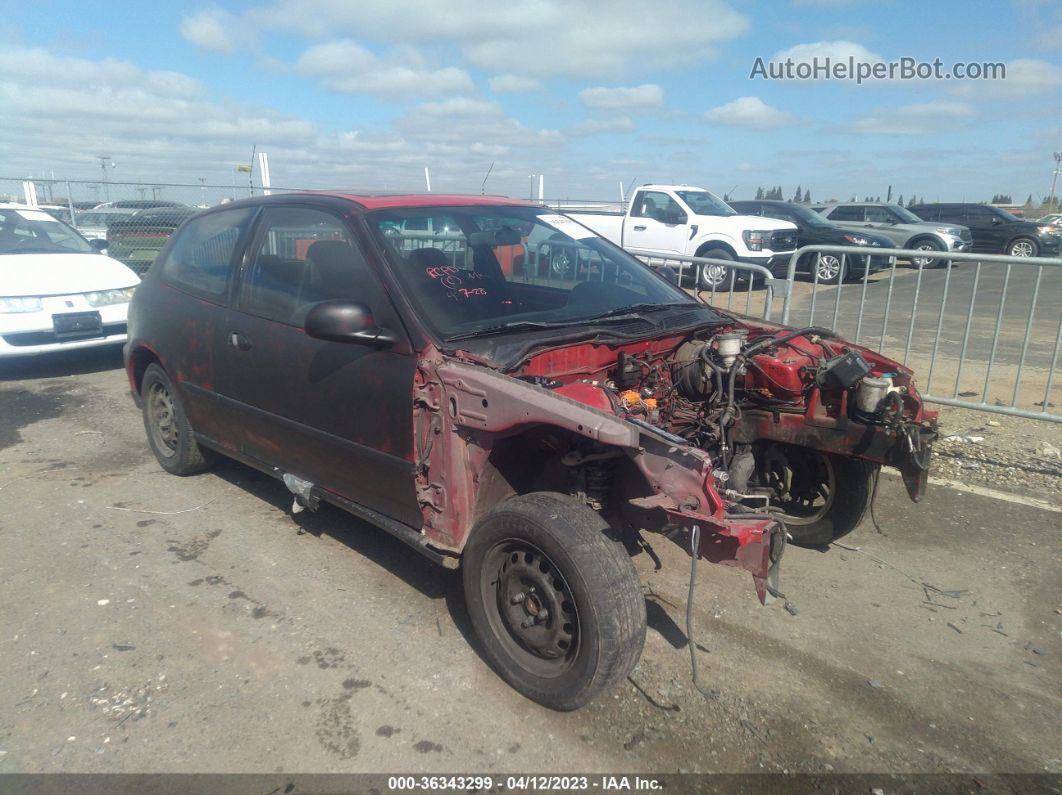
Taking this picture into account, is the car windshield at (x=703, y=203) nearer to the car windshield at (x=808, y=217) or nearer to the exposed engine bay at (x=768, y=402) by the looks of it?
the car windshield at (x=808, y=217)

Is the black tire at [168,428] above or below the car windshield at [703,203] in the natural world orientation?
below

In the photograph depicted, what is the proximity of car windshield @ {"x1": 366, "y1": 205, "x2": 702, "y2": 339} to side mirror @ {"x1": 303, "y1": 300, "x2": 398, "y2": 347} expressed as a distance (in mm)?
212

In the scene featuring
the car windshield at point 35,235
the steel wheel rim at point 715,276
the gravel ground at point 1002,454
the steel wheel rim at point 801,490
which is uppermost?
the car windshield at point 35,235

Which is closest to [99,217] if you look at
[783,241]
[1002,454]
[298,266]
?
[298,266]

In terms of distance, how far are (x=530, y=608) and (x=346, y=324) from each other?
1.35 m

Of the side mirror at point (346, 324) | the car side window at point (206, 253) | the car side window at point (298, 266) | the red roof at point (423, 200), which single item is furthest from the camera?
the car side window at point (206, 253)

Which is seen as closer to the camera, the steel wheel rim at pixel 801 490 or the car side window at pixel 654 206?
the steel wheel rim at pixel 801 490

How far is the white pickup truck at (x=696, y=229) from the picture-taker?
45.7ft

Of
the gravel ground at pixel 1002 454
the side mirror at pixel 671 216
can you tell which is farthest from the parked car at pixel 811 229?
the gravel ground at pixel 1002 454

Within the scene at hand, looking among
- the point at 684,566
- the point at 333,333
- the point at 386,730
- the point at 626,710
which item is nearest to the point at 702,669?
the point at 626,710

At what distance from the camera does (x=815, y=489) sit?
4070 millimetres

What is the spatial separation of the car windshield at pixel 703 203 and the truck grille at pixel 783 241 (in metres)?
0.93

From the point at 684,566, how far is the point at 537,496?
4.60 feet

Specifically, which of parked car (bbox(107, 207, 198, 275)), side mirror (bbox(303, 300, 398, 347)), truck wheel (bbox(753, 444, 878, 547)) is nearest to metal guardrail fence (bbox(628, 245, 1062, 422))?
truck wheel (bbox(753, 444, 878, 547))
